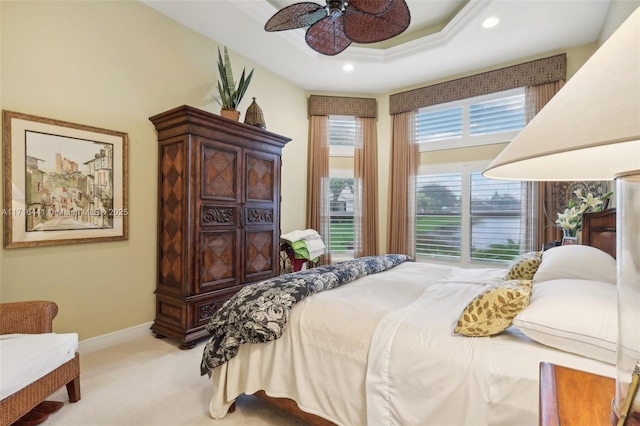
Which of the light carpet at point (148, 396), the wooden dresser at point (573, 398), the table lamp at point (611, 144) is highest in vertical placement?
the table lamp at point (611, 144)

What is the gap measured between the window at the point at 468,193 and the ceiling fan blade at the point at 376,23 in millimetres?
2500

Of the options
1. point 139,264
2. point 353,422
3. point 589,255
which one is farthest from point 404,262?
point 139,264

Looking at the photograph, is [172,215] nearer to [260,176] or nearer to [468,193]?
[260,176]

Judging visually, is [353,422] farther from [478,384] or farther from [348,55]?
[348,55]

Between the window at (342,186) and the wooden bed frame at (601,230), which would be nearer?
the wooden bed frame at (601,230)

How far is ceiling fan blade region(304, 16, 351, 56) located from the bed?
1936mm

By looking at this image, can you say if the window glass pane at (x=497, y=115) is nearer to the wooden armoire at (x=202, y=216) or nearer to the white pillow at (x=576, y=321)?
the wooden armoire at (x=202, y=216)

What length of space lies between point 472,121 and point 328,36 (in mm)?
2730

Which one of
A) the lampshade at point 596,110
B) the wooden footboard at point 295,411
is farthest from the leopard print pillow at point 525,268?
the lampshade at point 596,110

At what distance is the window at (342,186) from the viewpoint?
4.84 meters

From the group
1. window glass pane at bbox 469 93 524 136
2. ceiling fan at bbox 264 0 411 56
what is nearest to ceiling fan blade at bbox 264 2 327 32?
ceiling fan at bbox 264 0 411 56

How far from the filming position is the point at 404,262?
303 cm

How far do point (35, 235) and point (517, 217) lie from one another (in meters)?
4.92

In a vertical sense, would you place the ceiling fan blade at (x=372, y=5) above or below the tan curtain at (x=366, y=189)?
above
